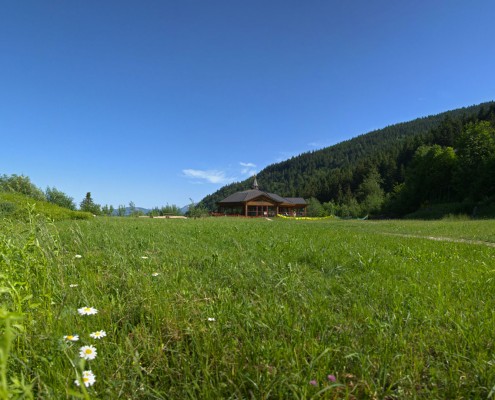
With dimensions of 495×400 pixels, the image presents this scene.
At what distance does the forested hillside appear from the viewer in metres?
38.3

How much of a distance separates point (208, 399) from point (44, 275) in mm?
2081

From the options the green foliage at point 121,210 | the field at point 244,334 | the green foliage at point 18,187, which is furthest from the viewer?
the green foliage at point 121,210

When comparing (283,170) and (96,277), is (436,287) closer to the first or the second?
(96,277)

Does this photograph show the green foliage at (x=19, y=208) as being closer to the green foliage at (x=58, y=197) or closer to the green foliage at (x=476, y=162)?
the green foliage at (x=58, y=197)

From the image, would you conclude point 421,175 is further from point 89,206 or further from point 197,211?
point 89,206

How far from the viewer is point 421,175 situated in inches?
1992

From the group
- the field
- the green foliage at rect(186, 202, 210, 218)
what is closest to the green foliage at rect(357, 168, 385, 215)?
the green foliage at rect(186, 202, 210, 218)

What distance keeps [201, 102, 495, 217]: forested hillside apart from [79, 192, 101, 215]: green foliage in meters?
14.7

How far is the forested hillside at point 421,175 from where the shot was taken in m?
38.3

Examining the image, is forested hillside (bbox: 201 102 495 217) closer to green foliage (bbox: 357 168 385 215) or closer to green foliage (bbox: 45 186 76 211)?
green foliage (bbox: 357 168 385 215)

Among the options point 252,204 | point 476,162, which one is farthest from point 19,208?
point 252,204

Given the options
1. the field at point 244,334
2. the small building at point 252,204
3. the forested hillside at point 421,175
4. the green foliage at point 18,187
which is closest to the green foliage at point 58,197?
the green foliage at point 18,187

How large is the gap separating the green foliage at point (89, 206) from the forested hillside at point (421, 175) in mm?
14705

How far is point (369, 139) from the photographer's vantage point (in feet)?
600
